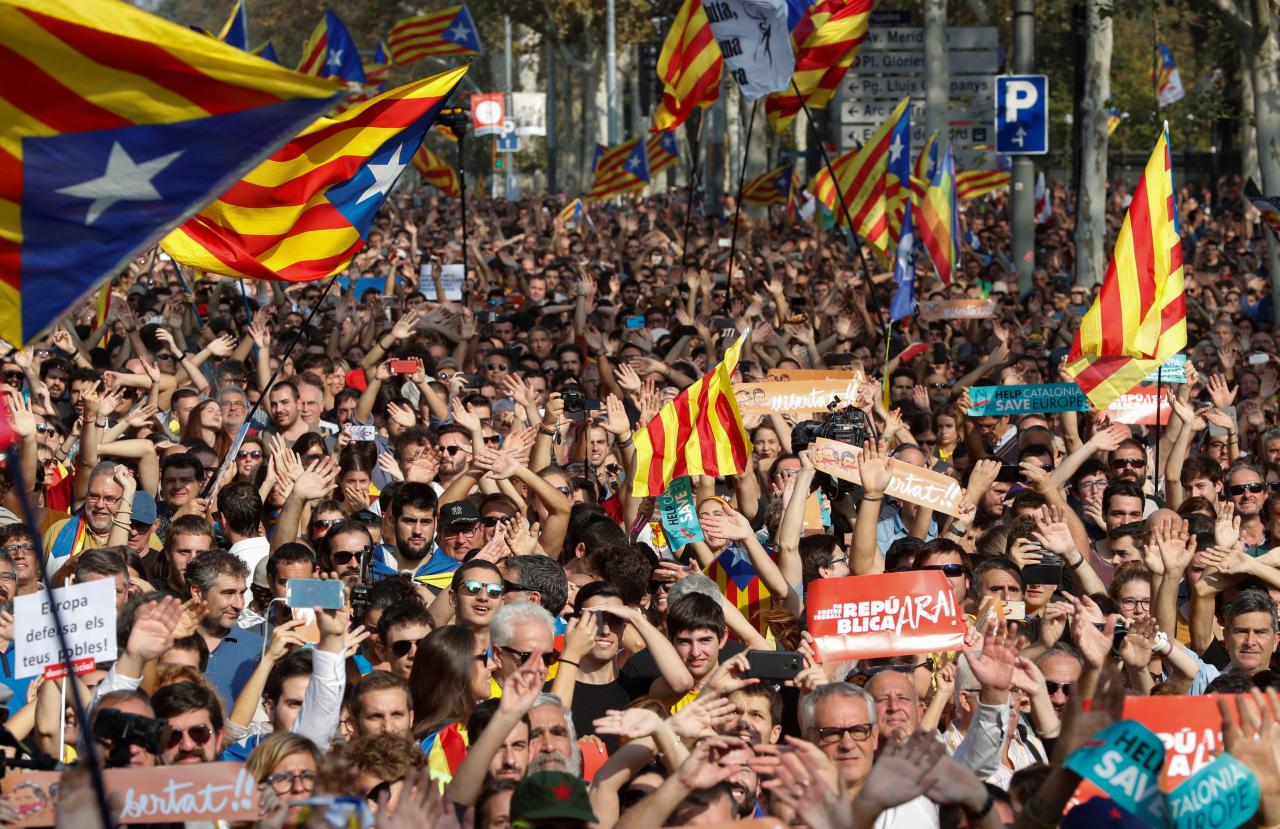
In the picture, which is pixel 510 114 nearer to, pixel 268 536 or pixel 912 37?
pixel 912 37

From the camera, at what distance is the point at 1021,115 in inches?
863

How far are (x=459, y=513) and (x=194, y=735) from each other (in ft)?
9.58

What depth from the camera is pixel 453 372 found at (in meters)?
13.2

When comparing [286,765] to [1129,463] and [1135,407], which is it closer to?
[1129,463]

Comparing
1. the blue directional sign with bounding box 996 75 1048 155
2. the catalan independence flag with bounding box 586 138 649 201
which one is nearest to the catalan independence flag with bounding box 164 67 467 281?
the blue directional sign with bounding box 996 75 1048 155

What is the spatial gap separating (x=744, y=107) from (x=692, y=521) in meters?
32.4

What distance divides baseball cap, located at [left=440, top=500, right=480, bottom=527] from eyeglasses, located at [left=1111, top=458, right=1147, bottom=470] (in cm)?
355

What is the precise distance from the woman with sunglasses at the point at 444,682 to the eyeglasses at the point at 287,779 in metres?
0.88

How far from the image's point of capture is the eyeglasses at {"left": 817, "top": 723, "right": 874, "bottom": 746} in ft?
18.6

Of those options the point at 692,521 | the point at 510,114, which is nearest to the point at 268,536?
the point at 692,521

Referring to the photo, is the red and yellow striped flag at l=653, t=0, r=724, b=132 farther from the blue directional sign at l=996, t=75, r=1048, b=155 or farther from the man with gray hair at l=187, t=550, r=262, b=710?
the man with gray hair at l=187, t=550, r=262, b=710

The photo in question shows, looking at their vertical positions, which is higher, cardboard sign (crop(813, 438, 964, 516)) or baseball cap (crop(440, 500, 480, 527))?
cardboard sign (crop(813, 438, 964, 516))

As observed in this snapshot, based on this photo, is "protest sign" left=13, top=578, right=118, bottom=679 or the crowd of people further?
"protest sign" left=13, top=578, right=118, bottom=679

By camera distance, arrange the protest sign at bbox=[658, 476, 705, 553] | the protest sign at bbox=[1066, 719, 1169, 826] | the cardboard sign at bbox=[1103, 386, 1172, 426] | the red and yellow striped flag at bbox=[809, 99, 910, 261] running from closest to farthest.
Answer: the protest sign at bbox=[1066, 719, 1169, 826] < the protest sign at bbox=[658, 476, 705, 553] < the cardboard sign at bbox=[1103, 386, 1172, 426] < the red and yellow striped flag at bbox=[809, 99, 910, 261]
